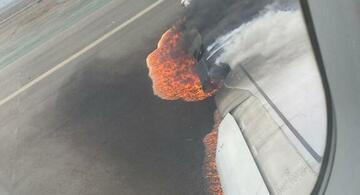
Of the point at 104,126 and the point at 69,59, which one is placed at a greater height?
the point at 69,59

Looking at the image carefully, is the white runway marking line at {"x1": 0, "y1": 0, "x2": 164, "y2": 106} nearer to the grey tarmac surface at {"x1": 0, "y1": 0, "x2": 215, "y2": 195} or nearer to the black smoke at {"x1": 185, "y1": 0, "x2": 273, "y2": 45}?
the grey tarmac surface at {"x1": 0, "y1": 0, "x2": 215, "y2": 195}

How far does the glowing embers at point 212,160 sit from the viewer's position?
194 cm

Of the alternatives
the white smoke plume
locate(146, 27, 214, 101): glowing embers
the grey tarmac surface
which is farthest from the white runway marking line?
the white smoke plume

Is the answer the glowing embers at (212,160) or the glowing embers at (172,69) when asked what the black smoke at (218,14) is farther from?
the glowing embers at (212,160)

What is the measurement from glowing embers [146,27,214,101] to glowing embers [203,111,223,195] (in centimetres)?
18

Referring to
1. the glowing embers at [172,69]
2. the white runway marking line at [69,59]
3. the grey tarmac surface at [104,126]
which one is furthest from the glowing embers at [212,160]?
the white runway marking line at [69,59]

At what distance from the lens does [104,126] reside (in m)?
2.23

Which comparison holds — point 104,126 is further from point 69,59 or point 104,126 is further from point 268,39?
point 268,39

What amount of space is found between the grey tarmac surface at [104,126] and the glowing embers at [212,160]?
0.05m

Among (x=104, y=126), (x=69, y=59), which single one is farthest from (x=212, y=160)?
(x=69, y=59)

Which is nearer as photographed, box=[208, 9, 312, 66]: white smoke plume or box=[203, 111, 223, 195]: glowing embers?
box=[208, 9, 312, 66]: white smoke plume

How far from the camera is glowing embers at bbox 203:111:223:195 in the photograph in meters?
1.94

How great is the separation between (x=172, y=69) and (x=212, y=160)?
494 millimetres

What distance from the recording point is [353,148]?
3.80ft
